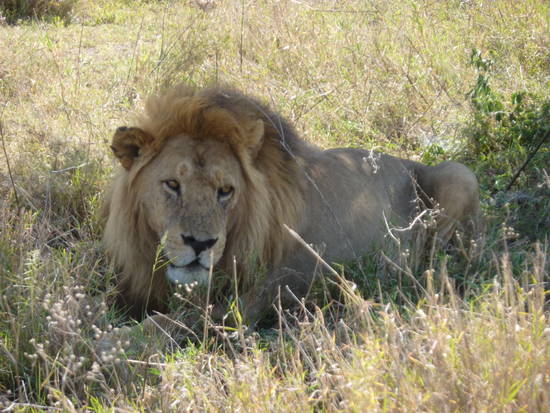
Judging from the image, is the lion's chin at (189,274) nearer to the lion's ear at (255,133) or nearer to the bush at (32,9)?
the lion's ear at (255,133)

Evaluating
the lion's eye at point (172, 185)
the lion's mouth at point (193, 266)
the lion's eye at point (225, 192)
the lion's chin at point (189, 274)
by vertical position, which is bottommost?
the lion's chin at point (189, 274)

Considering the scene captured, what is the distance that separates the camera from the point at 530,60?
7.15 metres

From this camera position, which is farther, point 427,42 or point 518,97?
point 427,42

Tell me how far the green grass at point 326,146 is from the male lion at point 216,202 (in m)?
0.23

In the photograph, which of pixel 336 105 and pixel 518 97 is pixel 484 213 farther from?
pixel 336 105

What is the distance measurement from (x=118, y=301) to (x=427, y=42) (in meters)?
4.52

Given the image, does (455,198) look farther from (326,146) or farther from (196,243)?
(196,243)

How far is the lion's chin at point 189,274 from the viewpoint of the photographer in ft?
11.9

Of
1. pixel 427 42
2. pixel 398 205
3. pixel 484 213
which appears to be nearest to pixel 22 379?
pixel 398 205

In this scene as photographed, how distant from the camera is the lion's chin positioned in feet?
11.9

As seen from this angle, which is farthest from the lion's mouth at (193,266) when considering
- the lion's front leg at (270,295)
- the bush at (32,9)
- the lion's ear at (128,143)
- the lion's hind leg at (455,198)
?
the bush at (32,9)

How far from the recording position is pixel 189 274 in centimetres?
364

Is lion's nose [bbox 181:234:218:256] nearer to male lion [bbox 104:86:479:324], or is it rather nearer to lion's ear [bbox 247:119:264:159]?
male lion [bbox 104:86:479:324]

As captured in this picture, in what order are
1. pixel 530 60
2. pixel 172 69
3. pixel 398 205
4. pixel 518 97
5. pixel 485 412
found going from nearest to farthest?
pixel 485 412 < pixel 398 205 < pixel 518 97 < pixel 172 69 < pixel 530 60
